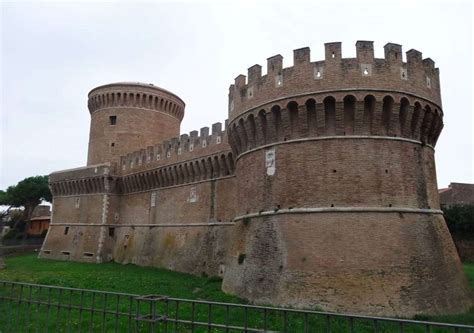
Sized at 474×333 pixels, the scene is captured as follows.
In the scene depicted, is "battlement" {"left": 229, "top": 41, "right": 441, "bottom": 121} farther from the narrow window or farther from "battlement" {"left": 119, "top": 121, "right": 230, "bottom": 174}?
"battlement" {"left": 119, "top": 121, "right": 230, "bottom": 174}

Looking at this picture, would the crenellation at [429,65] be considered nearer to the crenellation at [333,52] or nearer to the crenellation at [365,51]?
the crenellation at [365,51]

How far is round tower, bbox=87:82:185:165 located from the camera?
34.4 m

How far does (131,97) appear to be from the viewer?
113 feet

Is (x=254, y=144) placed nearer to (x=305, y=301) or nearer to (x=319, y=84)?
(x=319, y=84)

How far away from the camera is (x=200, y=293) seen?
15445mm

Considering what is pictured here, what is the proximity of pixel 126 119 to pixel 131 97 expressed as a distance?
205cm

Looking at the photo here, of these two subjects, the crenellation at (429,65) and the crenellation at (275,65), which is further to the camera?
the crenellation at (275,65)

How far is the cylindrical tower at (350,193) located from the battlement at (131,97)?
2218 cm

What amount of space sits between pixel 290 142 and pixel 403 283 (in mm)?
5752

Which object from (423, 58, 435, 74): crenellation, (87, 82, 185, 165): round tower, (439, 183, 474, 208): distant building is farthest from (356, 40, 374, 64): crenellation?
(439, 183, 474, 208): distant building

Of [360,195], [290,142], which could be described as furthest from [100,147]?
[360,195]

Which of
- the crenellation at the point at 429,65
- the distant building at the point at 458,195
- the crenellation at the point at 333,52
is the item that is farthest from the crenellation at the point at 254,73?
the distant building at the point at 458,195

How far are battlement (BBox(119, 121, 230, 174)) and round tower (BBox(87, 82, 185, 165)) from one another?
123 inches

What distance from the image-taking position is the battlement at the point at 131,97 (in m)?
34.5
